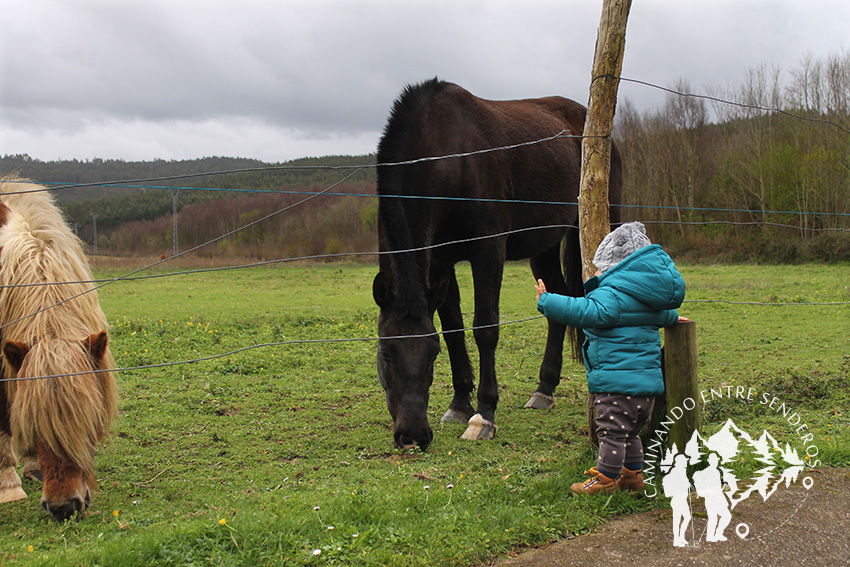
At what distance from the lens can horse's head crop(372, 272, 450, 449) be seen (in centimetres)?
458

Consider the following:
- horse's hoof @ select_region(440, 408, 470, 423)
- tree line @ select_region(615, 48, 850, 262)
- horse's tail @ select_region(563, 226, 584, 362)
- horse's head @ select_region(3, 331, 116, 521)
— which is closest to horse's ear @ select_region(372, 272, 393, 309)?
horse's hoof @ select_region(440, 408, 470, 423)

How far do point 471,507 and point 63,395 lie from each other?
240cm

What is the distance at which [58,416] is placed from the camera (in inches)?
135

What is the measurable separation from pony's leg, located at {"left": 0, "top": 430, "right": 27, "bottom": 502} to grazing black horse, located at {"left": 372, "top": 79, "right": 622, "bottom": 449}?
2.61 metres

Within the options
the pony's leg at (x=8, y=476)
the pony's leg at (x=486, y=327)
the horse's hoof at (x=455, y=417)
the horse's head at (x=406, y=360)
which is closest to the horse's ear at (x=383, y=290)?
the horse's head at (x=406, y=360)

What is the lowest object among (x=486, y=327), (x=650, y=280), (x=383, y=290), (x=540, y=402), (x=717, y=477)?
(x=540, y=402)

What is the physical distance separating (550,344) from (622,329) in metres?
3.50

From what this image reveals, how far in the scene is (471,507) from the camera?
133 inches

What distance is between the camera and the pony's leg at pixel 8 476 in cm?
408

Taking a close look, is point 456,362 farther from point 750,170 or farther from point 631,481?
point 750,170

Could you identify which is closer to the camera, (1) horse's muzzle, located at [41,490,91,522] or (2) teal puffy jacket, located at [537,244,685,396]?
(2) teal puffy jacket, located at [537,244,685,396]

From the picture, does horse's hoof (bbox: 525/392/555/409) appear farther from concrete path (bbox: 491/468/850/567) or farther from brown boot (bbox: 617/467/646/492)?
concrete path (bbox: 491/468/850/567)

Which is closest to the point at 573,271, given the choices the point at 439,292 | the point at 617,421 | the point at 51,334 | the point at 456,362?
the point at 456,362

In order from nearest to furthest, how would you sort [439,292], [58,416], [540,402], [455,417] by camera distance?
[58,416] < [439,292] < [455,417] < [540,402]
